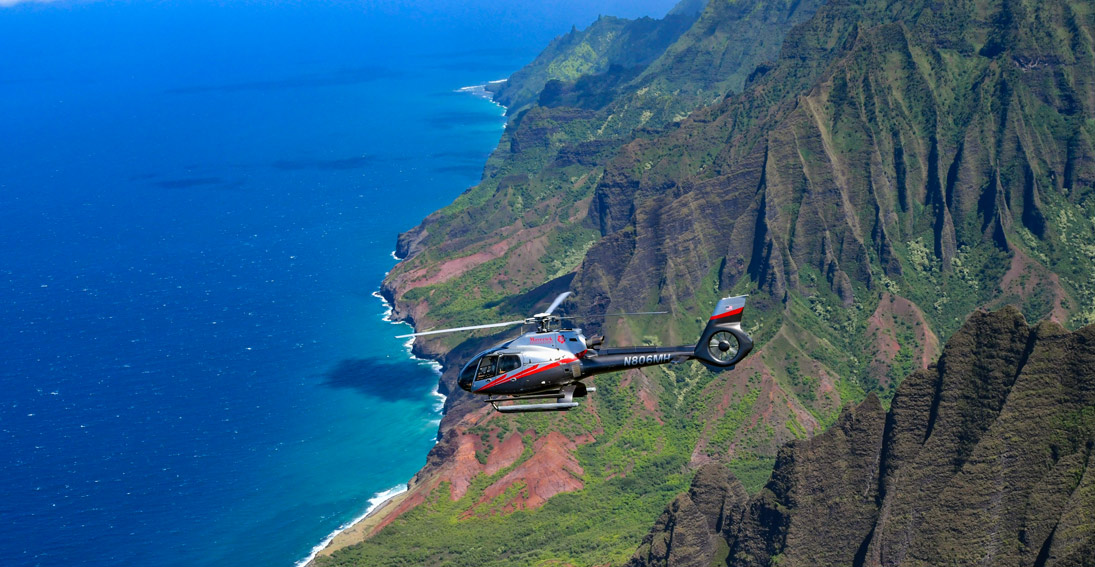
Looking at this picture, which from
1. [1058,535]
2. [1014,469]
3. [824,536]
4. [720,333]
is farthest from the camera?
[824,536]

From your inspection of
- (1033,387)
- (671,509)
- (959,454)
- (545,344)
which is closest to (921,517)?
(959,454)

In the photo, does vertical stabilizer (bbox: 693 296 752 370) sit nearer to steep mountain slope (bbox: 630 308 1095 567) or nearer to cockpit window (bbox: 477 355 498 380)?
cockpit window (bbox: 477 355 498 380)

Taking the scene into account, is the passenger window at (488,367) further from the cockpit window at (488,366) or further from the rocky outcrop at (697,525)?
the rocky outcrop at (697,525)

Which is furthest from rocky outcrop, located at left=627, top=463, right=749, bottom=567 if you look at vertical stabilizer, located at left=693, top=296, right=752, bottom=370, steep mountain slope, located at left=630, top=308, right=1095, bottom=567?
vertical stabilizer, located at left=693, top=296, right=752, bottom=370

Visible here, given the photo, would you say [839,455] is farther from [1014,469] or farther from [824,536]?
[1014,469]

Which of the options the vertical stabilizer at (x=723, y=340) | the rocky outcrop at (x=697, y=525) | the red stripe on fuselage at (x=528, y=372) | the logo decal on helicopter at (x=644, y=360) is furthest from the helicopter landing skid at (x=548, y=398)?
the rocky outcrop at (x=697, y=525)
